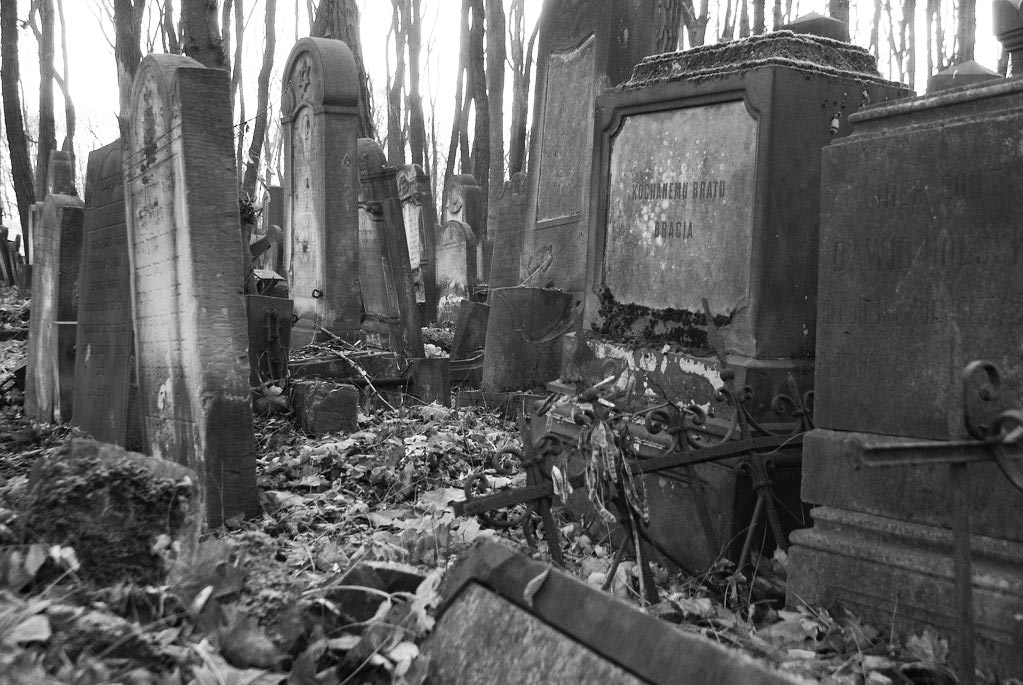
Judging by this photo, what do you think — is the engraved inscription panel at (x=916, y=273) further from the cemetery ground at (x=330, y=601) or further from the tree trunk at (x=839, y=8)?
the tree trunk at (x=839, y=8)

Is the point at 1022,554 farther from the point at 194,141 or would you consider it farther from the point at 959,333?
the point at 194,141

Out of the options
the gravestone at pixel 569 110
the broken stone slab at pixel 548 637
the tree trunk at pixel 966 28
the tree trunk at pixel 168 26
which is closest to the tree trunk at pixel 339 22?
the tree trunk at pixel 168 26

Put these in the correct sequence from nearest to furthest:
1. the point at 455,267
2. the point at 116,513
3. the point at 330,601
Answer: the point at 330,601 < the point at 116,513 < the point at 455,267

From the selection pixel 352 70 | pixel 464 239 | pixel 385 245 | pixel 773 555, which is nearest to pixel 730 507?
pixel 773 555

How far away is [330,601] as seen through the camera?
8.07ft

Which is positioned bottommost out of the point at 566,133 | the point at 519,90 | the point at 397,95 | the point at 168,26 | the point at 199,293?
the point at 199,293

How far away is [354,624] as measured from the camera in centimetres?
235

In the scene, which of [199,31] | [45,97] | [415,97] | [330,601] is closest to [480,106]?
[415,97]

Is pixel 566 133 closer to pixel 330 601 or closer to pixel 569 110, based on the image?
pixel 569 110

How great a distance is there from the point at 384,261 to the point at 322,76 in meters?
1.90

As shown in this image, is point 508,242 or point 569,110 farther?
point 508,242

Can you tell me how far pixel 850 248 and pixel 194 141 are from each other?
314 centimetres

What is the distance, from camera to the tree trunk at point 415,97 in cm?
2438

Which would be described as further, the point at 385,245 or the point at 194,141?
the point at 385,245
